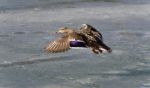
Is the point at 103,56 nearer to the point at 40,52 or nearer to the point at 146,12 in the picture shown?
the point at 40,52

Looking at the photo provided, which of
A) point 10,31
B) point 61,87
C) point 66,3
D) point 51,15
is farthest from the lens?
point 66,3

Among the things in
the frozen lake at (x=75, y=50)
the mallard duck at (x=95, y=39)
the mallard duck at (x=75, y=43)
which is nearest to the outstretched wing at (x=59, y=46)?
the mallard duck at (x=75, y=43)

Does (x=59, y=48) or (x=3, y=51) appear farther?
(x=3, y=51)

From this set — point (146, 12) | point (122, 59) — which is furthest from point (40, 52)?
point (146, 12)

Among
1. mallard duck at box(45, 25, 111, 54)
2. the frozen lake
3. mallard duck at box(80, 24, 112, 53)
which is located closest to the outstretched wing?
mallard duck at box(45, 25, 111, 54)

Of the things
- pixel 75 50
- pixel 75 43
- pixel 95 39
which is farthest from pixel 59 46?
pixel 75 50

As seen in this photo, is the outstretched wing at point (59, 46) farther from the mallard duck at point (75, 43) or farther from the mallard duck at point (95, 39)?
the mallard duck at point (95, 39)

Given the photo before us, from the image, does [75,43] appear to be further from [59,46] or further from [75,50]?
[75,50]

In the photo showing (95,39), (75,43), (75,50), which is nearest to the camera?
(75,43)
